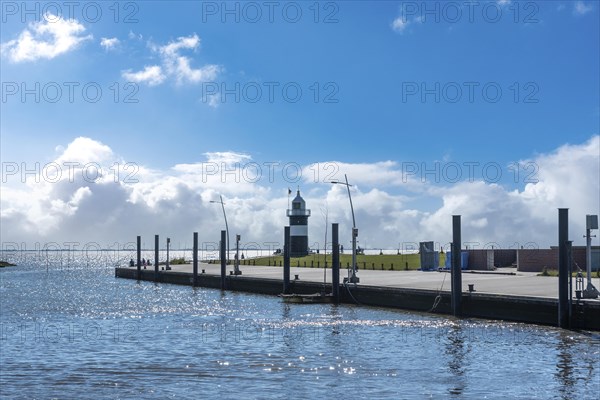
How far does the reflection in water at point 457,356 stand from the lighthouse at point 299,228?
67.2 m

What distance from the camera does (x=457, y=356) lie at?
2489 centimetres

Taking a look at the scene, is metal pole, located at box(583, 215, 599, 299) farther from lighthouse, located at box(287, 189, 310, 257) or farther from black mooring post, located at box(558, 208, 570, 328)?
lighthouse, located at box(287, 189, 310, 257)

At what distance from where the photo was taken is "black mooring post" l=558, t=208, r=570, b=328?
28.4 metres

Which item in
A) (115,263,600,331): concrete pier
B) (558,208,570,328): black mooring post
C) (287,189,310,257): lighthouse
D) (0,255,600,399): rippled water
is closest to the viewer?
(0,255,600,399): rippled water

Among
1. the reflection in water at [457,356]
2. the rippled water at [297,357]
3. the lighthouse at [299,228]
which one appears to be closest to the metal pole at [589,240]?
the rippled water at [297,357]

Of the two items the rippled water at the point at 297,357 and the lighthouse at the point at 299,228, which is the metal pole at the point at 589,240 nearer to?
the rippled water at the point at 297,357

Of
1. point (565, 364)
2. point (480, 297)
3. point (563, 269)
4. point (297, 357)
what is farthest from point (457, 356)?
point (480, 297)

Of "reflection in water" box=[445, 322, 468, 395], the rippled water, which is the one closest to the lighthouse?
the rippled water

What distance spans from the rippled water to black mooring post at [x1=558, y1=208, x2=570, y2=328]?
86cm

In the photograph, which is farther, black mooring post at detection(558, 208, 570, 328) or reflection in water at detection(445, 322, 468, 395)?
black mooring post at detection(558, 208, 570, 328)

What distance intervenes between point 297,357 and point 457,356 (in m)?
6.11

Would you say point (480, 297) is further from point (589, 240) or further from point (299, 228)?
point (299, 228)

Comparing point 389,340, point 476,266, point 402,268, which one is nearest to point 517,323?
point 389,340

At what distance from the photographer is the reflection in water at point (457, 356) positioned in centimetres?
2069
